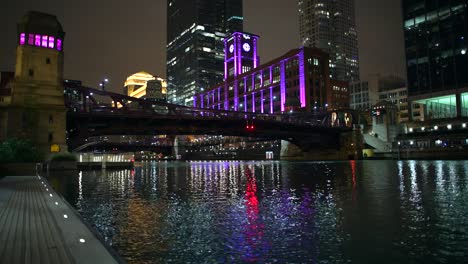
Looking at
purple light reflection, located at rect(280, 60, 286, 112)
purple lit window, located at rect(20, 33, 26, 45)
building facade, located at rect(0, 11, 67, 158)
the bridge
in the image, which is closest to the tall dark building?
the bridge

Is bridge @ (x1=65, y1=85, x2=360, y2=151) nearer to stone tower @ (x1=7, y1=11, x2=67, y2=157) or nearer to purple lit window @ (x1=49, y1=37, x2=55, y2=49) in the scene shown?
stone tower @ (x1=7, y1=11, x2=67, y2=157)

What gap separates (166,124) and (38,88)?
29.2 m

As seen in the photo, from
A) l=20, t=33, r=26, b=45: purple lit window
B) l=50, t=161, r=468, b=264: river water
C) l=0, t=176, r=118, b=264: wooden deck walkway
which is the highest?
l=20, t=33, r=26, b=45: purple lit window

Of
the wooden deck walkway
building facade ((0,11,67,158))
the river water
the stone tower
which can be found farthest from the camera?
the stone tower

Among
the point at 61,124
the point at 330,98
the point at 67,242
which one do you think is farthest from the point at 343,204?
the point at 330,98

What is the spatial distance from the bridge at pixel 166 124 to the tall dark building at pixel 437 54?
2470 centimetres

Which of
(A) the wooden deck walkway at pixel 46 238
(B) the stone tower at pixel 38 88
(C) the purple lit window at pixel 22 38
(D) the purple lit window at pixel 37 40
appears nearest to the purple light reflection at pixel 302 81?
(B) the stone tower at pixel 38 88

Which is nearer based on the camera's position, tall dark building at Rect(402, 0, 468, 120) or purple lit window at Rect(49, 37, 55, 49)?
purple lit window at Rect(49, 37, 55, 49)

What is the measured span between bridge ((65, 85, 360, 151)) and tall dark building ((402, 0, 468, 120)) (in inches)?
973

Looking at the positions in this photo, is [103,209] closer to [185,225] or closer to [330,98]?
[185,225]

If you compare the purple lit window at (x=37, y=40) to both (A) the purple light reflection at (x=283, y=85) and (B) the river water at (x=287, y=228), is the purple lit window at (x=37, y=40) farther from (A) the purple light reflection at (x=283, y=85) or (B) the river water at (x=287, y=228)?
(A) the purple light reflection at (x=283, y=85)

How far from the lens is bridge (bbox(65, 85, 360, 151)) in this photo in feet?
259

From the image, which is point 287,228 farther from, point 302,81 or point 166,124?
point 302,81

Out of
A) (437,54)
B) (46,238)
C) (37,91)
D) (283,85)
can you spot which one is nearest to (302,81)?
(283,85)
